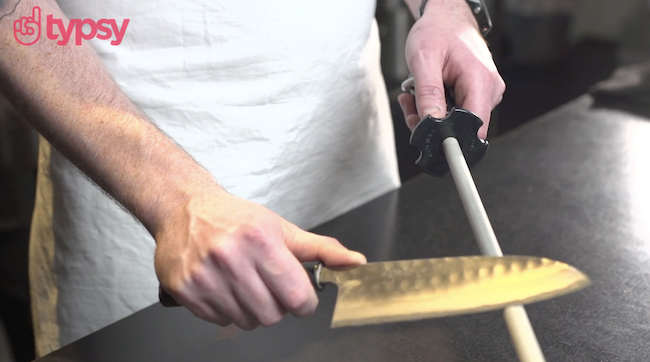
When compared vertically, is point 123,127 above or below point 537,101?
above

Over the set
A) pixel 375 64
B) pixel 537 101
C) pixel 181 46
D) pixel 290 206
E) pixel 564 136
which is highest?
pixel 181 46

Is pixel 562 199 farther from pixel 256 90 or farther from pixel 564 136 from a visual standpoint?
pixel 256 90

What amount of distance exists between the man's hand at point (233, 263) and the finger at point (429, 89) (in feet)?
0.70

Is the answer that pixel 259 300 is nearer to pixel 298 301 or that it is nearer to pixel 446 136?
pixel 298 301

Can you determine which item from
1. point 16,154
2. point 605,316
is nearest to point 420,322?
point 605,316

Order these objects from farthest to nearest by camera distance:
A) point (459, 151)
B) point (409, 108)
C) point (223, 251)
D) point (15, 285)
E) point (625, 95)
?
point (15, 285), point (625, 95), point (409, 108), point (459, 151), point (223, 251)

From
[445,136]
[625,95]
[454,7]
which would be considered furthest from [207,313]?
[625,95]

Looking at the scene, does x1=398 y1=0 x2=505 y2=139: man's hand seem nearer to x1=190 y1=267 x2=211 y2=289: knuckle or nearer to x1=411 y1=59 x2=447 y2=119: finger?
x1=411 y1=59 x2=447 y2=119: finger

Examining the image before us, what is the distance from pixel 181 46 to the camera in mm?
641

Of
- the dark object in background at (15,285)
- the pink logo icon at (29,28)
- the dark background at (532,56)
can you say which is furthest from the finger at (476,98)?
the dark object in background at (15,285)

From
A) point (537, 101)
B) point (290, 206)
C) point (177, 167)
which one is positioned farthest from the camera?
point (537, 101)

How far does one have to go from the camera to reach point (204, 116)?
0.66 meters

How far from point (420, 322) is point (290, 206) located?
244mm

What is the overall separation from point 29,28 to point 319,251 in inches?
11.5
